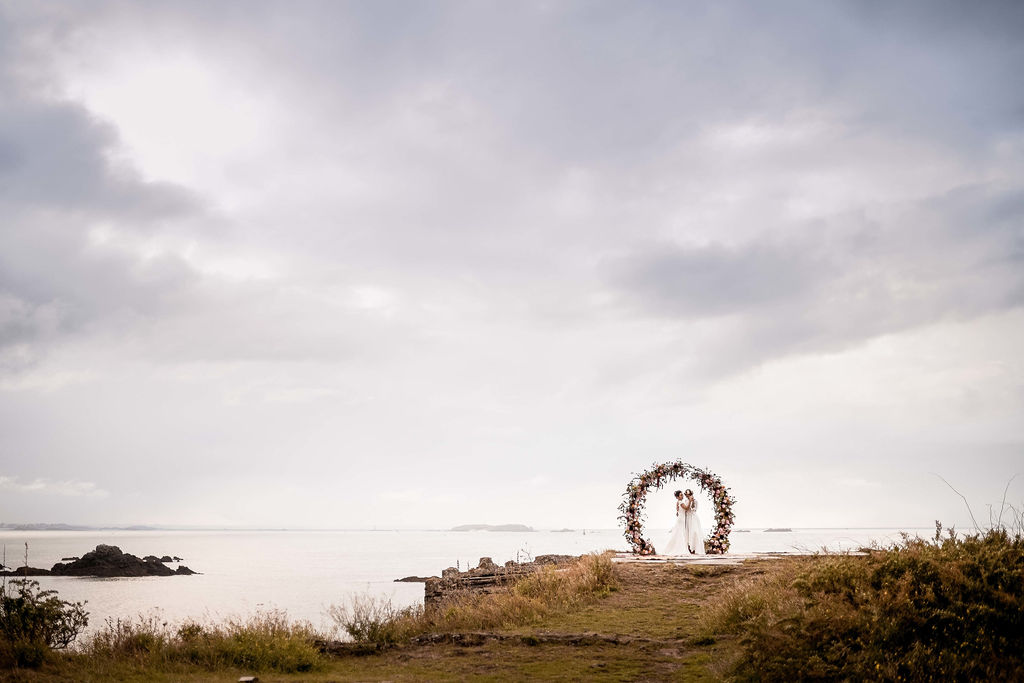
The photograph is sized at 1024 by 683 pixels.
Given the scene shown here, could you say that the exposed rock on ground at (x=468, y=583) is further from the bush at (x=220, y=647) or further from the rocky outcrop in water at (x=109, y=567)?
the rocky outcrop in water at (x=109, y=567)

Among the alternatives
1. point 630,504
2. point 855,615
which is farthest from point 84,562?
point 855,615

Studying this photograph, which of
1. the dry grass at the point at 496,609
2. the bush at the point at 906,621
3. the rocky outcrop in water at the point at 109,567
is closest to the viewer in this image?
the bush at the point at 906,621

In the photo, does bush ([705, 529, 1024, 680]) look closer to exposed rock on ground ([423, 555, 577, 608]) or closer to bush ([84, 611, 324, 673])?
bush ([84, 611, 324, 673])

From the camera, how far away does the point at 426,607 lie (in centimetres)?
1902

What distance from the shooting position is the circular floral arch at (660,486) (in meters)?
25.4

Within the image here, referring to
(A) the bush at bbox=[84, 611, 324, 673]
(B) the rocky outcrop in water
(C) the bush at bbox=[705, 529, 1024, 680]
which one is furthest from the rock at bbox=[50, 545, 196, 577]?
(C) the bush at bbox=[705, 529, 1024, 680]

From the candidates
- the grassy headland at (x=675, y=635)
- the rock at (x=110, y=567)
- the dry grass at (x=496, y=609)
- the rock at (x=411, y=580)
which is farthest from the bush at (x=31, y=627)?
the rock at (x=110, y=567)

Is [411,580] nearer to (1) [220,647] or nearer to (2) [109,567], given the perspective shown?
(2) [109,567]

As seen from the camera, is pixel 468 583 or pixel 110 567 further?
pixel 110 567

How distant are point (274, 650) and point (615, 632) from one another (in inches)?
233

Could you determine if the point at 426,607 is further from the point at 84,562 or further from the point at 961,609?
the point at 84,562

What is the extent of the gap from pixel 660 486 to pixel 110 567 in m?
56.7

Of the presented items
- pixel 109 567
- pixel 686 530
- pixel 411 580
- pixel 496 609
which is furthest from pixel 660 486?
pixel 109 567

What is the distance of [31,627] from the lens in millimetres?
13070
